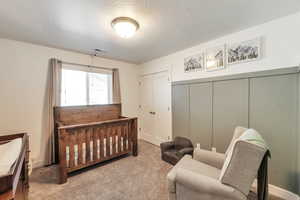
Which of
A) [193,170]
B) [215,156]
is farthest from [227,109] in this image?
[193,170]

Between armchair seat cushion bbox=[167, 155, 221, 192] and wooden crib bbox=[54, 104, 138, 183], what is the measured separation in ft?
5.11

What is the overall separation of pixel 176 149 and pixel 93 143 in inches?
68.5

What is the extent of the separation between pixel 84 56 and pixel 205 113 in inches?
124

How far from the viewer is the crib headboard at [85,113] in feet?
9.43

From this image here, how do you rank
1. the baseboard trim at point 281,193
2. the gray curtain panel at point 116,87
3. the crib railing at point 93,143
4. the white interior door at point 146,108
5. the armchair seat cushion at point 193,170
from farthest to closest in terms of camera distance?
the white interior door at point 146,108
the gray curtain panel at point 116,87
the crib railing at point 93,143
the baseboard trim at point 281,193
the armchair seat cushion at point 193,170

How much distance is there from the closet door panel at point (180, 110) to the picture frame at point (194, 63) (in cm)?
42

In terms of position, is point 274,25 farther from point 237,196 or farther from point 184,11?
point 237,196

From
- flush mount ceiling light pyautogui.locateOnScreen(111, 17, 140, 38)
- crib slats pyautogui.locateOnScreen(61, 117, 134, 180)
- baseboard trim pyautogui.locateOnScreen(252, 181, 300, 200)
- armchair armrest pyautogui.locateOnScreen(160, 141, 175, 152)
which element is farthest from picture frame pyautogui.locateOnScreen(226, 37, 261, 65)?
crib slats pyautogui.locateOnScreen(61, 117, 134, 180)

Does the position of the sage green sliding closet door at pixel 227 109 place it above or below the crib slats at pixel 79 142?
above

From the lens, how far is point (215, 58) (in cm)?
255

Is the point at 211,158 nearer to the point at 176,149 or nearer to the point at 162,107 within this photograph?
the point at 176,149

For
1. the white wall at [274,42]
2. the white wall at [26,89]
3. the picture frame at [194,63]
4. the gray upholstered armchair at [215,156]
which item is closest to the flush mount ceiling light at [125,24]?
the picture frame at [194,63]

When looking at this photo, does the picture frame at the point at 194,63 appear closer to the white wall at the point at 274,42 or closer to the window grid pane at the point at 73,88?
the white wall at the point at 274,42

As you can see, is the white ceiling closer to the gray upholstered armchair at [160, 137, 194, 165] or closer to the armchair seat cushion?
the armchair seat cushion
